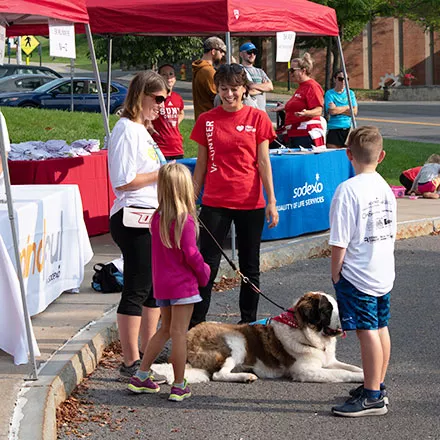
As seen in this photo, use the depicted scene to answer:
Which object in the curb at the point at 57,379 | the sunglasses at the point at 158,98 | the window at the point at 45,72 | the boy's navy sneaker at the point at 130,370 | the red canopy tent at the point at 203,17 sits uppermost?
the window at the point at 45,72

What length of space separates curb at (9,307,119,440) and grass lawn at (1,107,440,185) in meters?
11.2

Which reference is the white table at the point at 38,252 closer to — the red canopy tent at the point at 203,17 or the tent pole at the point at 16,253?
the tent pole at the point at 16,253

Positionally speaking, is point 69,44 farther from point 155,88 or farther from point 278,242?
point 278,242

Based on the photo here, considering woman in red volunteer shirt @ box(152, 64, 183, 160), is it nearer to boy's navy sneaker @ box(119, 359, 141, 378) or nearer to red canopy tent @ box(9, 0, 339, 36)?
red canopy tent @ box(9, 0, 339, 36)

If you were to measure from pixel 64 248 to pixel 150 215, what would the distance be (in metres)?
2.46

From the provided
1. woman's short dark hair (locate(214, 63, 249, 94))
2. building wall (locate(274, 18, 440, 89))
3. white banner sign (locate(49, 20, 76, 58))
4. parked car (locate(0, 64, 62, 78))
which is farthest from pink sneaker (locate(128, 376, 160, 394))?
building wall (locate(274, 18, 440, 89))

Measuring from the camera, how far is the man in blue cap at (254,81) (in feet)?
36.8

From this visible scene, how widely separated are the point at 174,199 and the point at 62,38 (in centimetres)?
339

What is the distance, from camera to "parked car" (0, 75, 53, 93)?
31.6 metres

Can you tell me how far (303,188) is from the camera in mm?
11164

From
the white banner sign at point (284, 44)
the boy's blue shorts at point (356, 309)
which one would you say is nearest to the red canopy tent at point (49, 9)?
the boy's blue shorts at point (356, 309)

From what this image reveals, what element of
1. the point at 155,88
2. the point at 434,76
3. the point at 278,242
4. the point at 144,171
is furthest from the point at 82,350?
the point at 434,76

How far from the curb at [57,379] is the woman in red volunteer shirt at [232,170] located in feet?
2.40

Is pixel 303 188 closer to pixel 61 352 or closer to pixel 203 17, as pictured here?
pixel 203 17
